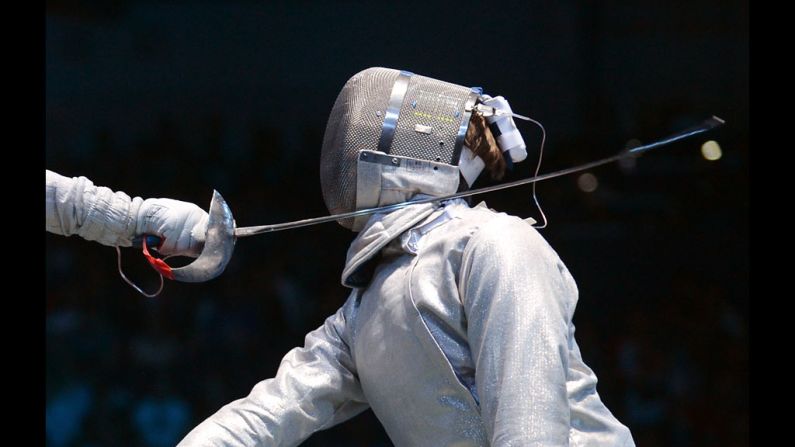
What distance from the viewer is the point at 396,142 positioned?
5.22 ft

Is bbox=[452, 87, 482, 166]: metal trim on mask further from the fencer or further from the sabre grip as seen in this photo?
the sabre grip

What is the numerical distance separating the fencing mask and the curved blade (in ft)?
0.63

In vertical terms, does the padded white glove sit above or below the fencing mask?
below

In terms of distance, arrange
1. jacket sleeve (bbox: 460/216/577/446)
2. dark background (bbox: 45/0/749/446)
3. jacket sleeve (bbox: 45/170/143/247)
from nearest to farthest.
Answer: jacket sleeve (bbox: 460/216/577/446)
jacket sleeve (bbox: 45/170/143/247)
dark background (bbox: 45/0/749/446)

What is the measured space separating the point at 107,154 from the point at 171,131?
0.50 ft

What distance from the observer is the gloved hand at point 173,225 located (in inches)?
62.1

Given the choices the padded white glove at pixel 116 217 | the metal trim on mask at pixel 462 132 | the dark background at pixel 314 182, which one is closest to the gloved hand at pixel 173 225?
the padded white glove at pixel 116 217

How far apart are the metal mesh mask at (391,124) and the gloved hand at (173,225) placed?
0.72 feet

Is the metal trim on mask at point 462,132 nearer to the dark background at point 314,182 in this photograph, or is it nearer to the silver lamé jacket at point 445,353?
the silver lamé jacket at point 445,353

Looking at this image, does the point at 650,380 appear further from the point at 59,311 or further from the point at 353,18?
the point at 59,311

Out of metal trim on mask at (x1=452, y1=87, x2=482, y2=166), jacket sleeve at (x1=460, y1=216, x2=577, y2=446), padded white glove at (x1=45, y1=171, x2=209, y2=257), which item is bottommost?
jacket sleeve at (x1=460, y1=216, x2=577, y2=446)

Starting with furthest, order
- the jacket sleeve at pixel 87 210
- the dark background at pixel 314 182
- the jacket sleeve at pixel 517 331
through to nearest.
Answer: the dark background at pixel 314 182, the jacket sleeve at pixel 87 210, the jacket sleeve at pixel 517 331

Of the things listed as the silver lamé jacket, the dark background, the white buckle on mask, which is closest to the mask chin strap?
the white buckle on mask

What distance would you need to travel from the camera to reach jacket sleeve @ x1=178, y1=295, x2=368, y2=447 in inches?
62.8
